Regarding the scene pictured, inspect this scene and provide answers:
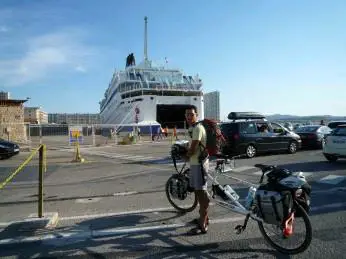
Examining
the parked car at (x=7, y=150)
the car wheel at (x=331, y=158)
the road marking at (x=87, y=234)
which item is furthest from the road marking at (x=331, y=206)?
the parked car at (x=7, y=150)

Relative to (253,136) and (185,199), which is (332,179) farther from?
(253,136)

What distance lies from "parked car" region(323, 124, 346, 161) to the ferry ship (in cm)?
3163

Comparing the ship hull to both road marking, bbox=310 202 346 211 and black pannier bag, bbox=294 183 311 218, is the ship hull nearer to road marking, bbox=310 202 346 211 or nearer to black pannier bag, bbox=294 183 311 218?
road marking, bbox=310 202 346 211

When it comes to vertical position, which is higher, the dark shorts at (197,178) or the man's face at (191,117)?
the man's face at (191,117)

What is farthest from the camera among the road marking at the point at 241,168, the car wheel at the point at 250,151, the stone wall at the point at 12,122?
the stone wall at the point at 12,122

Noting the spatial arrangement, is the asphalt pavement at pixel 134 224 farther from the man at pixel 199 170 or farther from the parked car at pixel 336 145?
the parked car at pixel 336 145

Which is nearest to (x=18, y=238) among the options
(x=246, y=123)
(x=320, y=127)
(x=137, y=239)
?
(x=137, y=239)

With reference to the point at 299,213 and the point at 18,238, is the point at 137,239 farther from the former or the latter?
the point at 299,213

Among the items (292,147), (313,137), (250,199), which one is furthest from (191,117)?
(313,137)

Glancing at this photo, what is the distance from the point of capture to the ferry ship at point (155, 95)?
151 ft

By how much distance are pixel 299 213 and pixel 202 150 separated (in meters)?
1.66

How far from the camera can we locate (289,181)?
476cm

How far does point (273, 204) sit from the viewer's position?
4758mm

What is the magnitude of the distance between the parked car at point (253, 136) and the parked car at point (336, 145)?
336 cm
